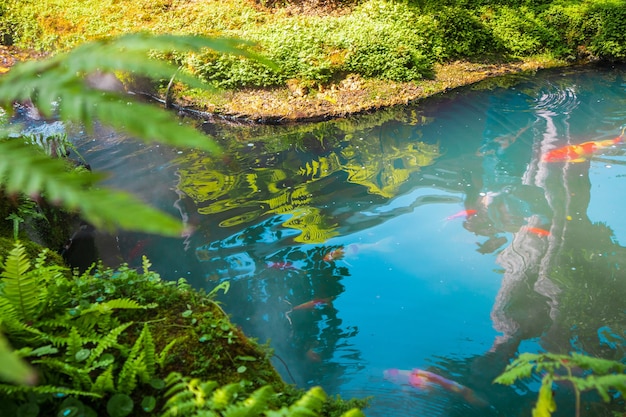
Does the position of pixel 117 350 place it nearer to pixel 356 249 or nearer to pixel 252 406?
pixel 252 406

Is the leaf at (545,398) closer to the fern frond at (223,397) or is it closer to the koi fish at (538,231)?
the fern frond at (223,397)

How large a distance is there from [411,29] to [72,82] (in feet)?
34.2


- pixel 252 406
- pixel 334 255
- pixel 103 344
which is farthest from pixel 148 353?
pixel 334 255

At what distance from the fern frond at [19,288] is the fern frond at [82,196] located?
1.39 meters

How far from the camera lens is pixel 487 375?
376 centimetres

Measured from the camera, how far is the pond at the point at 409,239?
13.2ft

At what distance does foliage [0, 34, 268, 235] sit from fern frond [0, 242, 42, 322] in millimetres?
1186

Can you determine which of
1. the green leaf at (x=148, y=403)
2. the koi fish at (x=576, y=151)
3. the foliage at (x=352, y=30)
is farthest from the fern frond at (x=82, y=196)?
the foliage at (x=352, y=30)

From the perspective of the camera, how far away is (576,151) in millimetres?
6922

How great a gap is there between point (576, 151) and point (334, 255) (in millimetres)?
4198

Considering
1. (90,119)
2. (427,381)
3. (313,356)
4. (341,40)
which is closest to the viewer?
(90,119)

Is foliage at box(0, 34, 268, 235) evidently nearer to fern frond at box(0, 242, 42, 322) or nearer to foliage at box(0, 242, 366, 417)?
foliage at box(0, 242, 366, 417)

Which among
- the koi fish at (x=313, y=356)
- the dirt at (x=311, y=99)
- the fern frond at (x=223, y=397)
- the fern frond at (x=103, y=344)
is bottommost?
the koi fish at (x=313, y=356)

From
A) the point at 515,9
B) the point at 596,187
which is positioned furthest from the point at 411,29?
the point at 596,187
